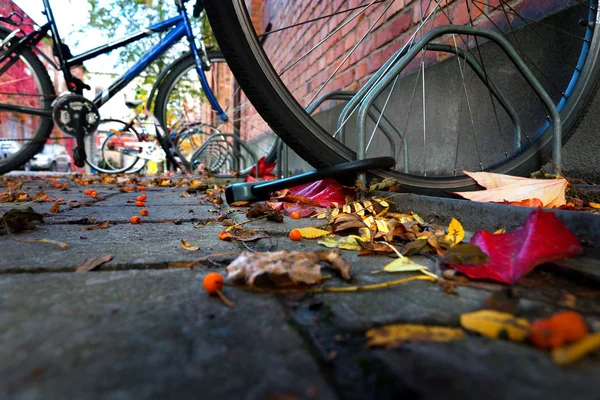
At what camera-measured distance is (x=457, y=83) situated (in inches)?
75.4

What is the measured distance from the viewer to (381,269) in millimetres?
737

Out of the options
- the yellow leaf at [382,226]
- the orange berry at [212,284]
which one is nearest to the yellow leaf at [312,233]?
the yellow leaf at [382,226]

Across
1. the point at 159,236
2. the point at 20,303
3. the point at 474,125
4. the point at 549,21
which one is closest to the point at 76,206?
the point at 159,236

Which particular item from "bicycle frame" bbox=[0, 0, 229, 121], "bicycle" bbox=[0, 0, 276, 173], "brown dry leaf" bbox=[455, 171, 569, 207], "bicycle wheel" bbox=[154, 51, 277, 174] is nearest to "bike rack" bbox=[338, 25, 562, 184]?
"brown dry leaf" bbox=[455, 171, 569, 207]

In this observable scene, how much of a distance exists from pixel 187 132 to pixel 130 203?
3762 mm

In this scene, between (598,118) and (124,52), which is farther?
(124,52)

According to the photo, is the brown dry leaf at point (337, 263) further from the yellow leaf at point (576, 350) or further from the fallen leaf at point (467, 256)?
the yellow leaf at point (576, 350)

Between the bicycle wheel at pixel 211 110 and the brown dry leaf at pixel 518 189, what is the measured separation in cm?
193

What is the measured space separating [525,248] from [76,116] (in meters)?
4.57

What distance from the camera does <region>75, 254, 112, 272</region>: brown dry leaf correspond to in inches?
28.3

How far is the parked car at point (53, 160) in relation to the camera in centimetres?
1714

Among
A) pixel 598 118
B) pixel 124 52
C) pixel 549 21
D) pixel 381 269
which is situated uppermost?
pixel 124 52

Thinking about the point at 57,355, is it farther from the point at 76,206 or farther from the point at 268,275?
the point at 76,206

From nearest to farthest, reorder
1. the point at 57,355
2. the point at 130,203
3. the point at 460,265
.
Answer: the point at 57,355 → the point at 460,265 → the point at 130,203
